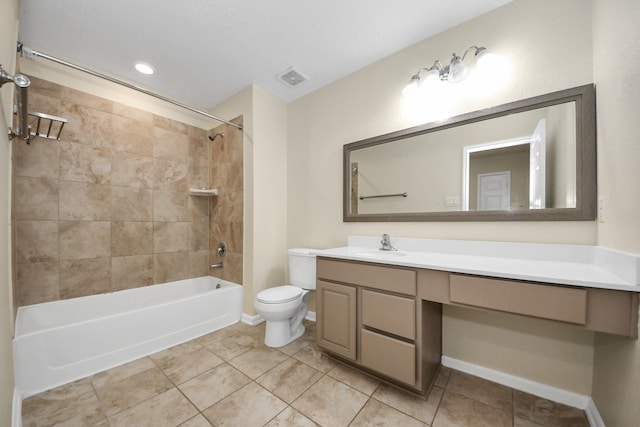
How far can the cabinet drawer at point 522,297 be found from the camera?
883 mm

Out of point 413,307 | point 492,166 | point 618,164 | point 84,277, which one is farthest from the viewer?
point 84,277

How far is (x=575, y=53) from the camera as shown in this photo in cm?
124

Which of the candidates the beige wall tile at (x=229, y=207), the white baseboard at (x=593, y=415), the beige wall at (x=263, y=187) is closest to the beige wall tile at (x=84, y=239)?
the beige wall tile at (x=229, y=207)

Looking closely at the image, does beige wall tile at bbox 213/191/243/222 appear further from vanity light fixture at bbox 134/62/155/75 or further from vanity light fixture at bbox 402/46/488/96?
vanity light fixture at bbox 402/46/488/96

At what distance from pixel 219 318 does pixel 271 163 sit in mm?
1611

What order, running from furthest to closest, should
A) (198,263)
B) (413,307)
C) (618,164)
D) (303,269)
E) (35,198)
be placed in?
(198,263) → (303,269) → (35,198) → (413,307) → (618,164)

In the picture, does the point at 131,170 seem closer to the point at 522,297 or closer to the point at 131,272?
the point at 131,272

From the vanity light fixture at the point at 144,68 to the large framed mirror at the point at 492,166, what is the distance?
1933 mm

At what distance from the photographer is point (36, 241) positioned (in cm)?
178

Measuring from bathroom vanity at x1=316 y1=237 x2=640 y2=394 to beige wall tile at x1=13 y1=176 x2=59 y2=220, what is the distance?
2.15m

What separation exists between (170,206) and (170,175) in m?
0.33

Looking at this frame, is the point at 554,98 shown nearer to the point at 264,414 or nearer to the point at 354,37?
the point at 354,37

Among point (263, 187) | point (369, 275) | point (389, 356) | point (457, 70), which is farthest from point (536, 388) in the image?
point (263, 187)

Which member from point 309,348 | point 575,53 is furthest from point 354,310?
point 575,53
